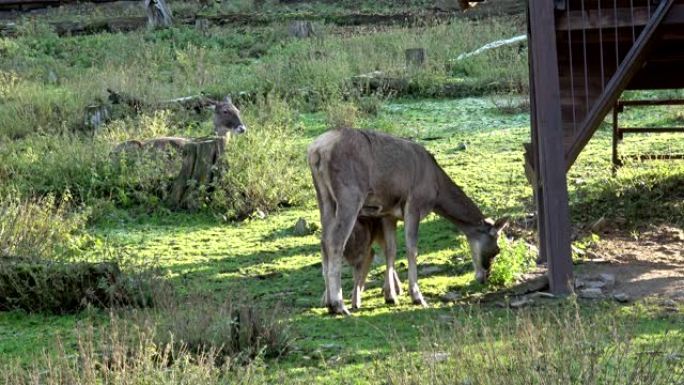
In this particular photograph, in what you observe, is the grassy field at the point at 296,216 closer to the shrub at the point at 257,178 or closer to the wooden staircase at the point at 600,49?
the shrub at the point at 257,178

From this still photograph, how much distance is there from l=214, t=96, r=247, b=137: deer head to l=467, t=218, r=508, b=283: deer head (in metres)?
6.28

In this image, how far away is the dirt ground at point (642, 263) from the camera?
36.4 feet

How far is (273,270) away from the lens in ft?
41.7

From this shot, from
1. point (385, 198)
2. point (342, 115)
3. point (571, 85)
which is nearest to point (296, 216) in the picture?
point (385, 198)

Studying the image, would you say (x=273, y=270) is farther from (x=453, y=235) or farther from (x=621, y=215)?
(x=621, y=215)

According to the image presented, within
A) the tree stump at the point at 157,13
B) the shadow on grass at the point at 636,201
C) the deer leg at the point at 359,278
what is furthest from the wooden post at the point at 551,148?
the tree stump at the point at 157,13

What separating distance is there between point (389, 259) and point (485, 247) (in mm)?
1035

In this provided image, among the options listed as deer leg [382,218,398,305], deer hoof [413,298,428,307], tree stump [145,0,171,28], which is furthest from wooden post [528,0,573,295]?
tree stump [145,0,171,28]

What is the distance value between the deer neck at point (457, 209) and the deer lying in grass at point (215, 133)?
4.88 m

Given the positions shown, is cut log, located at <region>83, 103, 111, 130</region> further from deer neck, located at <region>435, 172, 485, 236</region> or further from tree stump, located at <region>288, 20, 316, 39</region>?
tree stump, located at <region>288, 20, 316, 39</region>

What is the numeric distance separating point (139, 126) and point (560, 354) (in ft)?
40.9

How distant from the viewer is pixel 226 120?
709 inches

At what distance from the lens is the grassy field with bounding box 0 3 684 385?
292 inches

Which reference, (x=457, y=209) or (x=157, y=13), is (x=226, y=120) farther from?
(x=157, y=13)
